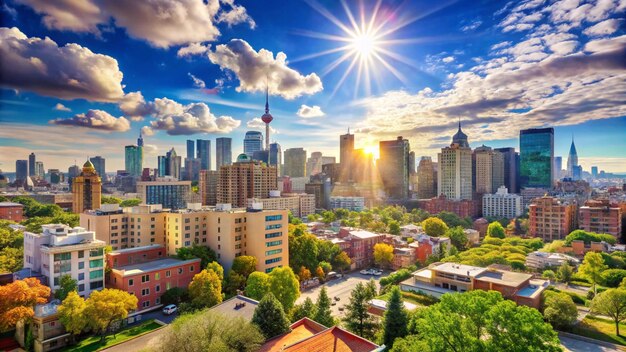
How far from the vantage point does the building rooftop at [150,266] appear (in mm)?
28688

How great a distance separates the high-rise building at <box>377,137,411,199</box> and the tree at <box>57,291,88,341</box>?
395ft

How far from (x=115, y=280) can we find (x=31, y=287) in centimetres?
628

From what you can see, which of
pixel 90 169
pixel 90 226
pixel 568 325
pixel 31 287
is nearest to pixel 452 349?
pixel 568 325

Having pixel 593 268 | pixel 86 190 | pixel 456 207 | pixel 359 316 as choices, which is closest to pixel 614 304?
pixel 593 268

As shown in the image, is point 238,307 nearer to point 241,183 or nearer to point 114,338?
point 114,338

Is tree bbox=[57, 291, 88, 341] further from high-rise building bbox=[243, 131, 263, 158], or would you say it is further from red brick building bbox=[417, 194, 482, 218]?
high-rise building bbox=[243, 131, 263, 158]

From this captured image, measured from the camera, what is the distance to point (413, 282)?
119 feet

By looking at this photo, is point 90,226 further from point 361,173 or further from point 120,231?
point 361,173

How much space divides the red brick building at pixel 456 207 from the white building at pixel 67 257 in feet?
267

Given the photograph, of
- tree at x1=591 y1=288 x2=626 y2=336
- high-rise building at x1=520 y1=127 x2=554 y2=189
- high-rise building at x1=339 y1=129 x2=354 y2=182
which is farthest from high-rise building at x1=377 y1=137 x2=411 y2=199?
tree at x1=591 y1=288 x2=626 y2=336

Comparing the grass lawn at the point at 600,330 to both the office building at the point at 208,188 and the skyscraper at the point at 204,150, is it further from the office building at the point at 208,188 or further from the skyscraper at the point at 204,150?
the skyscraper at the point at 204,150

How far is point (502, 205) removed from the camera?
9138cm

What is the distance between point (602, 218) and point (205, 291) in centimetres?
6688

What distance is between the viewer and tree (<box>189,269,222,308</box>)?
86.6 ft
